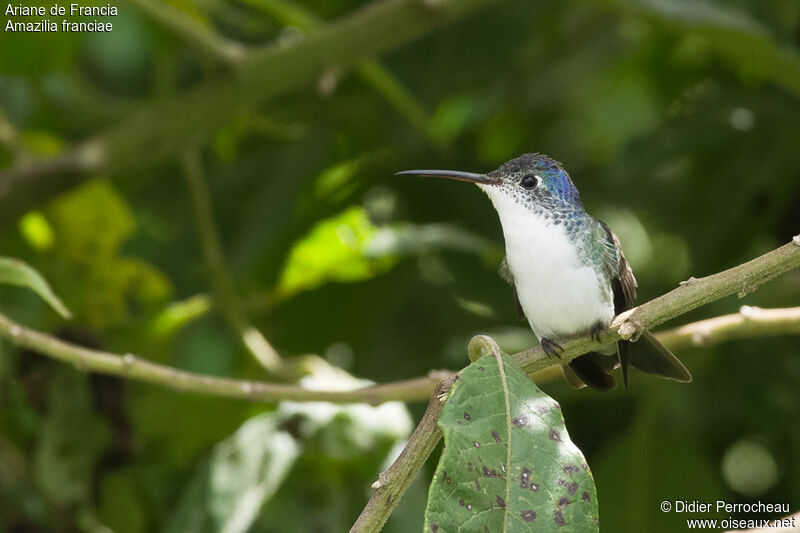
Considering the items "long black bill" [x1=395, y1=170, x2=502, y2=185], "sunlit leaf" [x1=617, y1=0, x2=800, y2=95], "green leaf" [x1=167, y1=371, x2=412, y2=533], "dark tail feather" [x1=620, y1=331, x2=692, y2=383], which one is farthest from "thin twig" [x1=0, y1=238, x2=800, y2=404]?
"sunlit leaf" [x1=617, y1=0, x2=800, y2=95]

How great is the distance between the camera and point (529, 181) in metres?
2.32

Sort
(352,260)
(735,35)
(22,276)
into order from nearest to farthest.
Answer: (22,276) < (735,35) < (352,260)

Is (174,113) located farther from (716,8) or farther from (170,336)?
(716,8)

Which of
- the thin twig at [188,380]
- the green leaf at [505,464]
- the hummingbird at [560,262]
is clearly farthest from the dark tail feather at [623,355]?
the green leaf at [505,464]

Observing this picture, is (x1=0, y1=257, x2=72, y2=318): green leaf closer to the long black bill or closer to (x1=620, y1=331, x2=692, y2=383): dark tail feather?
the long black bill

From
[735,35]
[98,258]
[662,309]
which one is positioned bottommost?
[662,309]

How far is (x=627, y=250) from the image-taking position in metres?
3.87

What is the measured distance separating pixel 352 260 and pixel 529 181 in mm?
1346

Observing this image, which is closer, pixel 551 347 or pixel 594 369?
pixel 551 347

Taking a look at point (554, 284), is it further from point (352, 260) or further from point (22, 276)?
point (352, 260)

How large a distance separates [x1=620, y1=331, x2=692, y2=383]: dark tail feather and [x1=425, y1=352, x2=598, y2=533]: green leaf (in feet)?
1.48

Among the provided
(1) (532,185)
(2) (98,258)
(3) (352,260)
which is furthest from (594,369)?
(2) (98,258)

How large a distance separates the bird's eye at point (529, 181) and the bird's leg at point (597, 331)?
37 cm

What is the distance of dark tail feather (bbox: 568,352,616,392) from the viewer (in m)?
2.20
